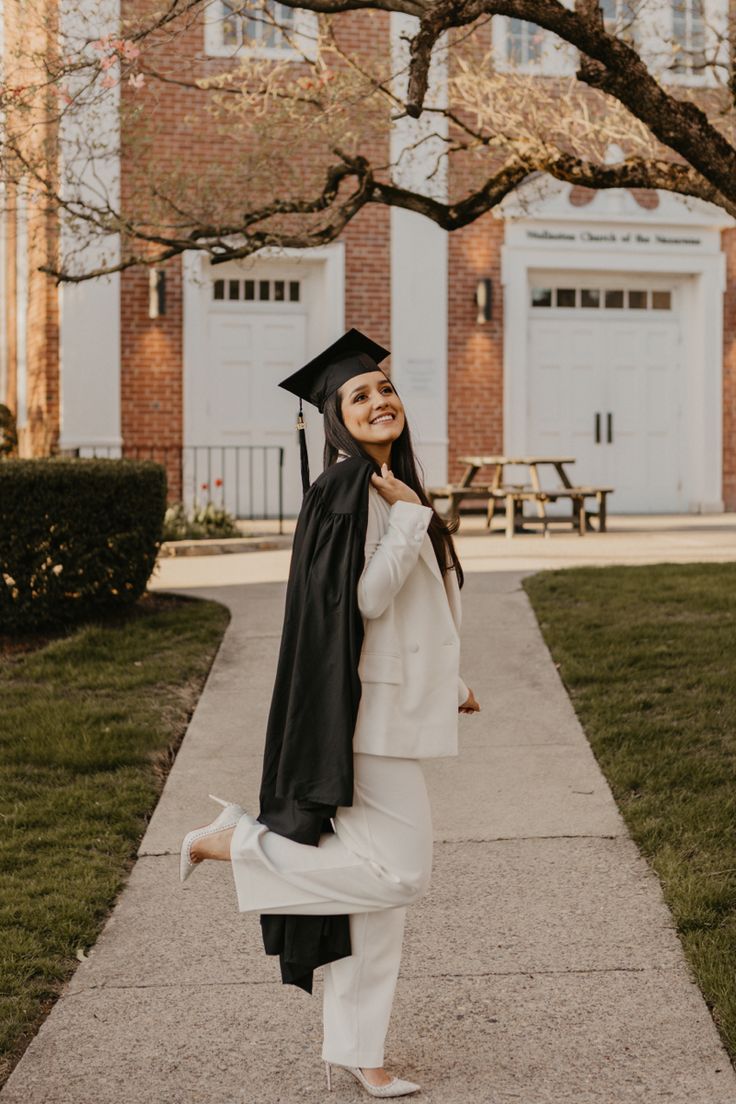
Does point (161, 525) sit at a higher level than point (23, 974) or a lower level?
higher

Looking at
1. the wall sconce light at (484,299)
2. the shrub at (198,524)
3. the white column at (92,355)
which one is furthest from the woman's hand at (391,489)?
the wall sconce light at (484,299)

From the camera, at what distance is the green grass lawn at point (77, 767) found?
14.4ft

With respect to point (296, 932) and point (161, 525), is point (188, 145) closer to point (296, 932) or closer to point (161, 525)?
point (161, 525)

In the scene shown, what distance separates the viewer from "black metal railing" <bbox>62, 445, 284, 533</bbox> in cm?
1638

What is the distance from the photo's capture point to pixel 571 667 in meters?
7.59

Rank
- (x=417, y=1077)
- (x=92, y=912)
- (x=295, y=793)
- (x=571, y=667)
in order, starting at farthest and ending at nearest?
(x=571, y=667) < (x=92, y=912) < (x=417, y=1077) < (x=295, y=793)

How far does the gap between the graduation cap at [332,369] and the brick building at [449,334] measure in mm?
12410

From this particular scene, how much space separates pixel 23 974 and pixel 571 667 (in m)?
4.08

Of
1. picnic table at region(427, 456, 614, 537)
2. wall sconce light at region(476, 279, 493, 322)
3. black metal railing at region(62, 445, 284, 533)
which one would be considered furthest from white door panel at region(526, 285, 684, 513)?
black metal railing at region(62, 445, 284, 533)

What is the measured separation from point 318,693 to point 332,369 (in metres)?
0.82

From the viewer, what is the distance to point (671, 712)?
6727 mm

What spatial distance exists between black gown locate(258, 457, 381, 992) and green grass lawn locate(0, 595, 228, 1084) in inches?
37.5

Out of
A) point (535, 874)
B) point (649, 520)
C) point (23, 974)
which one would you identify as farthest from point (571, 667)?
point (649, 520)

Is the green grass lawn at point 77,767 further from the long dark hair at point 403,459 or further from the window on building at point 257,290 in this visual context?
the window on building at point 257,290
